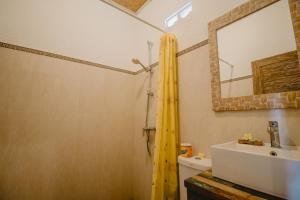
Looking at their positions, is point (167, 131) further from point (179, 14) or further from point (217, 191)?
point (179, 14)

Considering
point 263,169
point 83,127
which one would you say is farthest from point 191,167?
point 83,127

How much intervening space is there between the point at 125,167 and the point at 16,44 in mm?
1727

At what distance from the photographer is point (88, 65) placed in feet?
5.61

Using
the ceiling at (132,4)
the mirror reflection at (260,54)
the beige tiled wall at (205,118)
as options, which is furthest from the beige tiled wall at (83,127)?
the ceiling at (132,4)

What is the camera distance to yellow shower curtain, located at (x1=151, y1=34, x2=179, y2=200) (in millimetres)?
1265

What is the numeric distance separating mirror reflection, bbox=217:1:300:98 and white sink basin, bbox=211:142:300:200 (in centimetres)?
39

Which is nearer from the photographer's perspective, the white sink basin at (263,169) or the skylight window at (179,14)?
the white sink basin at (263,169)

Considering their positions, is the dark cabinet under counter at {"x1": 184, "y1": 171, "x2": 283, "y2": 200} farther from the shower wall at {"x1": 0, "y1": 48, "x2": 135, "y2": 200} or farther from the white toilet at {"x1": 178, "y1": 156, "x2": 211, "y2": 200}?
the shower wall at {"x1": 0, "y1": 48, "x2": 135, "y2": 200}

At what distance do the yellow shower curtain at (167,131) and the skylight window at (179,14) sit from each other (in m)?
0.31

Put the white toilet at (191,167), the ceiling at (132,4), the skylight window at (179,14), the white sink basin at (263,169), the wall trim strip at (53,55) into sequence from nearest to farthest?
the white sink basin at (263,169)
the white toilet at (191,167)
the wall trim strip at (53,55)
the skylight window at (179,14)
the ceiling at (132,4)

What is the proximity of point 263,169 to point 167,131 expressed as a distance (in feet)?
2.56

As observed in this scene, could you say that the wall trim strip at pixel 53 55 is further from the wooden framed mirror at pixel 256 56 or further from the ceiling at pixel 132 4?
the wooden framed mirror at pixel 256 56

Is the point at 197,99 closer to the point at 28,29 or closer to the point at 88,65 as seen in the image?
the point at 88,65

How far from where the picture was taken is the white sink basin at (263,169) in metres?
0.57
